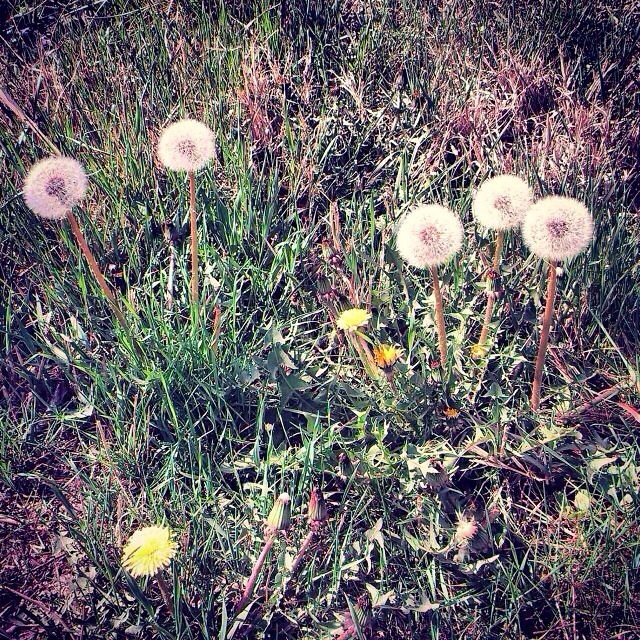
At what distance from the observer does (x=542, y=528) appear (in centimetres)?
156

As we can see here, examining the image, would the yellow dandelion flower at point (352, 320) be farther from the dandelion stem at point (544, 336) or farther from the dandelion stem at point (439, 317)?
the dandelion stem at point (544, 336)

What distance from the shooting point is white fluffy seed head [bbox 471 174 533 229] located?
1.54 m

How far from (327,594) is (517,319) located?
100 centimetres

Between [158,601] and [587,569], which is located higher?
[158,601]

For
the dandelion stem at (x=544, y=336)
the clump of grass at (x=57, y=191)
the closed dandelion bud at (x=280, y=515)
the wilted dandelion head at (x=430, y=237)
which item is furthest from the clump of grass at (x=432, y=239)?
the clump of grass at (x=57, y=191)

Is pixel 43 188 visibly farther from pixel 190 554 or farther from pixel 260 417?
pixel 190 554

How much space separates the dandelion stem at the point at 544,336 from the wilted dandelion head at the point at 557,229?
0.15 ft

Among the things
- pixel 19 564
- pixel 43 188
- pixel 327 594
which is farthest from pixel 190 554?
pixel 43 188

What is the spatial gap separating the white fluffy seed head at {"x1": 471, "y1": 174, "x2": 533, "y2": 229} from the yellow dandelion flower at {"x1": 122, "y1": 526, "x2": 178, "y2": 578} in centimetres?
115

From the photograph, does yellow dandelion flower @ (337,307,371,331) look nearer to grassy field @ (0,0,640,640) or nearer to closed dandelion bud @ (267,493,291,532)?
grassy field @ (0,0,640,640)

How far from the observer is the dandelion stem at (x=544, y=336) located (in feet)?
4.85

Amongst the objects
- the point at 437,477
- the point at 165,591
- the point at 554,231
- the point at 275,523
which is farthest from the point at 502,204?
the point at 165,591

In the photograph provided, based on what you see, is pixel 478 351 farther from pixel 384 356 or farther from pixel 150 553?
pixel 150 553

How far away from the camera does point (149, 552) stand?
4.09 feet
